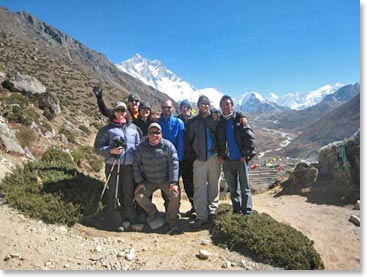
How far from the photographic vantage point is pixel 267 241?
5996 mm

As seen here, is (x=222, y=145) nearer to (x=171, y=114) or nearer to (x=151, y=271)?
(x=171, y=114)

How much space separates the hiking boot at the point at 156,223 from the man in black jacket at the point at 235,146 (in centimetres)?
188

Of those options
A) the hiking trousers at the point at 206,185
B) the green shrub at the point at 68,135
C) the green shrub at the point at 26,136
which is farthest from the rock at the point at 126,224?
the green shrub at the point at 68,135

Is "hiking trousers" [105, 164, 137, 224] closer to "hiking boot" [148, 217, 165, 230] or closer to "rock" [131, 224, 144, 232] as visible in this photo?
"rock" [131, 224, 144, 232]

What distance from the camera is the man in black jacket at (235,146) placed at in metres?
6.58

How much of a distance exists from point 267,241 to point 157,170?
2.80 meters

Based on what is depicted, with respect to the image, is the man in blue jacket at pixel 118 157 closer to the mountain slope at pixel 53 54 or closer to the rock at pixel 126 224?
the rock at pixel 126 224

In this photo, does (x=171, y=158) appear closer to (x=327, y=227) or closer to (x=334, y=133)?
(x=327, y=227)

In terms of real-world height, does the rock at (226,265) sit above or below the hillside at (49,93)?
below

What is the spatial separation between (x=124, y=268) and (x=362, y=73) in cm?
620

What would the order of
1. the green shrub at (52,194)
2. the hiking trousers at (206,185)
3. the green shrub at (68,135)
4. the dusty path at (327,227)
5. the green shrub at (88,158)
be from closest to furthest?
the green shrub at (52,194) < the hiking trousers at (206,185) < the dusty path at (327,227) < the green shrub at (88,158) < the green shrub at (68,135)

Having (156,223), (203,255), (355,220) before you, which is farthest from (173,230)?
(355,220)

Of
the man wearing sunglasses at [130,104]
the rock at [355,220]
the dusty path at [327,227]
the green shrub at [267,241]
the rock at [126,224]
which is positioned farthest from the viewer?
the rock at [355,220]

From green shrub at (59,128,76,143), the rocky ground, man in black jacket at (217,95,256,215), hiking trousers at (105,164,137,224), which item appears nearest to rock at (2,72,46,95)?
green shrub at (59,128,76,143)
